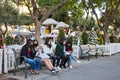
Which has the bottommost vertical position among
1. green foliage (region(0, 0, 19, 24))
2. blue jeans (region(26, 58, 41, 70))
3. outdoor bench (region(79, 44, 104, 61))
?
blue jeans (region(26, 58, 41, 70))

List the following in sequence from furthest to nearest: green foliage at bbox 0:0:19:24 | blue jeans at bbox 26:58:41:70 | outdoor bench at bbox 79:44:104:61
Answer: green foliage at bbox 0:0:19:24
outdoor bench at bbox 79:44:104:61
blue jeans at bbox 26:58:41:70

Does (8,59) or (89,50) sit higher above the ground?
(89,50)

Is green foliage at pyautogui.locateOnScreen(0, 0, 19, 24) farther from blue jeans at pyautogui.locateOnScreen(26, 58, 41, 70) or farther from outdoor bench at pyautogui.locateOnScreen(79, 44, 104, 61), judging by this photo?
blue jeans at pyautogui.locateOnScreen(26, 58, 41, 70)

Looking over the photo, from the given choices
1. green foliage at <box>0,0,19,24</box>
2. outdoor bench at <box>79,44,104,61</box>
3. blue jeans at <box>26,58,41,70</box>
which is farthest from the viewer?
green foliage at <box>0,0,19,24</box>

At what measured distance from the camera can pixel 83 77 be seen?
11.4m

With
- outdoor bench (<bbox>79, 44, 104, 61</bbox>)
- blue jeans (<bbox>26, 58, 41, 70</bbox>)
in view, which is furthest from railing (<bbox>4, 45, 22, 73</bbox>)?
outdoor bench (<bbox>79, 44, 104, 61</bbox>)

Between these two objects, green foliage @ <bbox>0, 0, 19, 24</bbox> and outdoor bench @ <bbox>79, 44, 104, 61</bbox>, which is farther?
green foliage @ <bbox>0, 0, 19, 24</bbox>

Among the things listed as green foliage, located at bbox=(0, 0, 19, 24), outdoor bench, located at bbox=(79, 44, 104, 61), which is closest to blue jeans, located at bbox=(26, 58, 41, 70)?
outdoor bench, located at bbox=(79, 44, 104, 61)

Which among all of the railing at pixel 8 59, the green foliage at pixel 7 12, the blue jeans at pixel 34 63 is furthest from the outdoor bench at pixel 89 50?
the railing at pixel 8 59

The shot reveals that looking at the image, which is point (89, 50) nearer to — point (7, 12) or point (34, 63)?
point (7, 12)

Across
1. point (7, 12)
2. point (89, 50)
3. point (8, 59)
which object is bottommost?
point (8, 59)

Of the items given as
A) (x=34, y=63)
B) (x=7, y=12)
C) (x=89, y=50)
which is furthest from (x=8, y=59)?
(x=7, y=12)

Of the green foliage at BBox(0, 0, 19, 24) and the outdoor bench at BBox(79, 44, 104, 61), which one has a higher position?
the green foliage at BBox(0, 0, 19, 24)

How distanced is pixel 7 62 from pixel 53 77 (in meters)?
1.97
